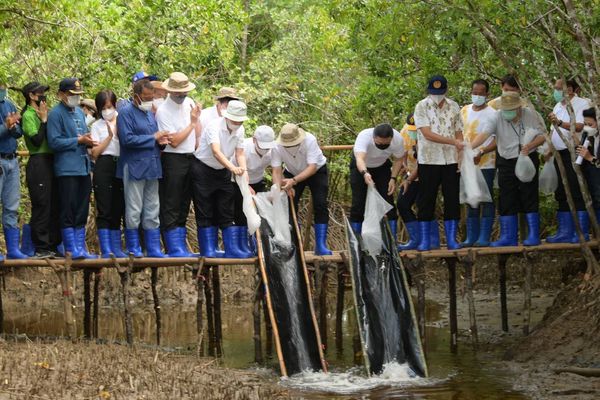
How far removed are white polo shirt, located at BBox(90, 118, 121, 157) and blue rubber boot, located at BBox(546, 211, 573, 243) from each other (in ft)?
16.4

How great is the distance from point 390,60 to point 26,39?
5011 millimetres

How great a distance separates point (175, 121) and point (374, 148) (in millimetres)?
2218

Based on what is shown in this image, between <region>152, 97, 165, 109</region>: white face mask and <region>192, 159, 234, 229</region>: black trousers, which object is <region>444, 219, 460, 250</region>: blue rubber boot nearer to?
<region>192, 159, 234, 229</region>: black trousers

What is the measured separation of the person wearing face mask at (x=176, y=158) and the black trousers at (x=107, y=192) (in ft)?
1.54

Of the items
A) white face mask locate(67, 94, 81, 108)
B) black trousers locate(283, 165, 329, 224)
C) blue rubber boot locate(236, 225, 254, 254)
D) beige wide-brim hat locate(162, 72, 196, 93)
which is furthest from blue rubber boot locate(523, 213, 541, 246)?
white face mask locate(67, 94, 81, 108)

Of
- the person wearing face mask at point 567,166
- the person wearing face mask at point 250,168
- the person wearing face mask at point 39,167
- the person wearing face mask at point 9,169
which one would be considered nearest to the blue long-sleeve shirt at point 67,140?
the person wearing face mask at point 39,167

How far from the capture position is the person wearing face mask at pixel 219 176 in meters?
12.5

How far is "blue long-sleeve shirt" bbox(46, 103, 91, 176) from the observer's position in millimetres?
12117

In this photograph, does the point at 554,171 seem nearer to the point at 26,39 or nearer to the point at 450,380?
the point at 450,380

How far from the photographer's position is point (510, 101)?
13.1m

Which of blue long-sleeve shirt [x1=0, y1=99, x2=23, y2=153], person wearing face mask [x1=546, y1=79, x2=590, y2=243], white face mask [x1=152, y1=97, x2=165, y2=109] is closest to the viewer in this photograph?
blue long-sleeve shirt [x1=0, y1=99, x2=23, y2=153]

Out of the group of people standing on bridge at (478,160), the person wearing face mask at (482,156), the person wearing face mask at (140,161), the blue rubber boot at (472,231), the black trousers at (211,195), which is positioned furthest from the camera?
the blue rubber boot at (472,231)

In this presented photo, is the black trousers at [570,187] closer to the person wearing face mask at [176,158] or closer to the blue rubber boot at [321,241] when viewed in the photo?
the blue rubber boot at [321,241]

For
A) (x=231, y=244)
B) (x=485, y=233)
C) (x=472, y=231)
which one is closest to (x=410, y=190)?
(x=472, y=231)
